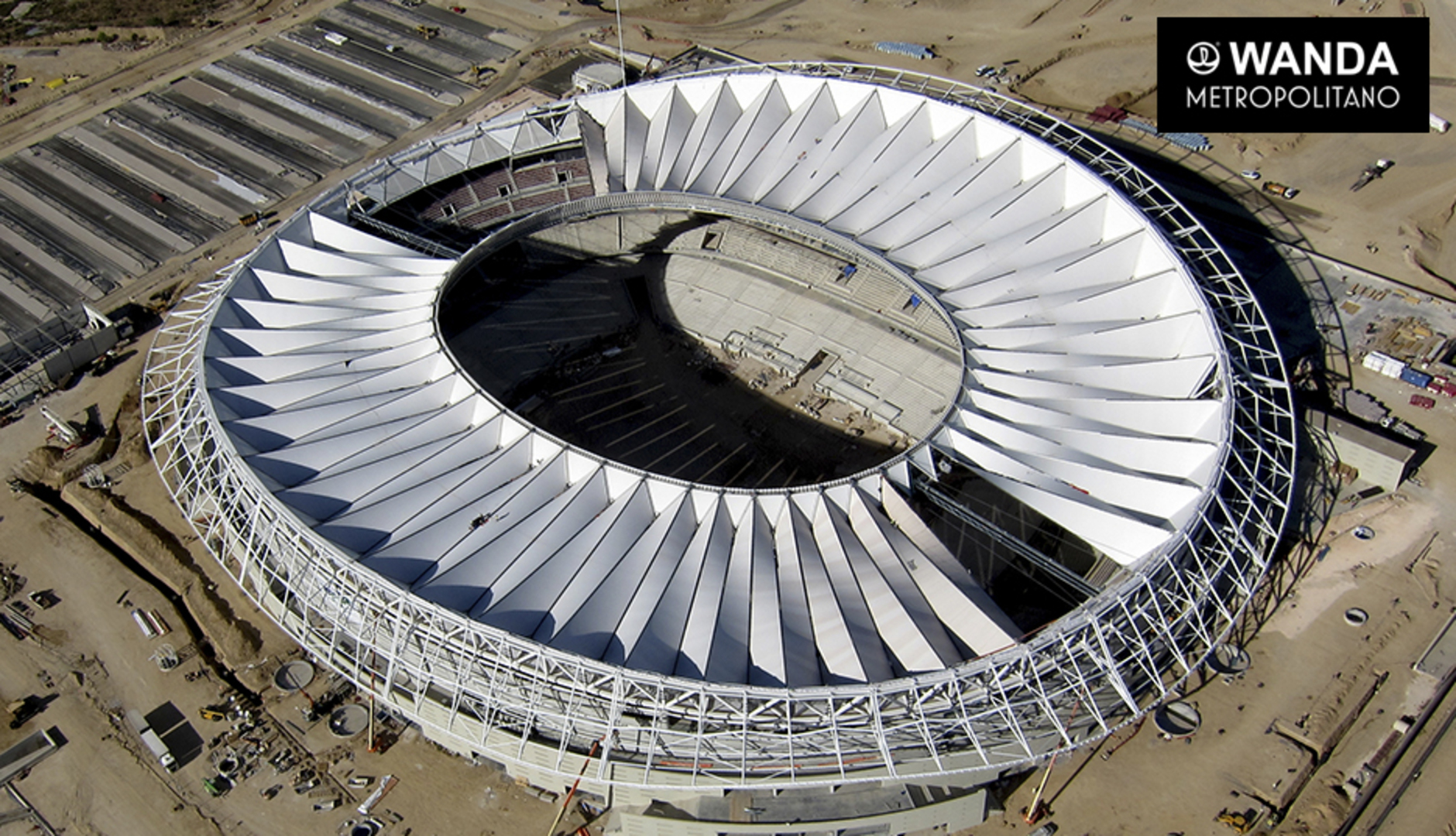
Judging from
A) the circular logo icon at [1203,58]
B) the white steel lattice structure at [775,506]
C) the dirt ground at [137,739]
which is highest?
the circular logo icon at [1203,58]

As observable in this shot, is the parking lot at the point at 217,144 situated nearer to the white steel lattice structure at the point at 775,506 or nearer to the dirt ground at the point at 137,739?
the white steel lattice structure at the point at 775,506

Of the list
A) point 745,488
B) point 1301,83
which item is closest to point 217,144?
point 745,488

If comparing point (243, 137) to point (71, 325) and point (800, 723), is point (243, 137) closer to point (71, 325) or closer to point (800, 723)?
point (71, 325)

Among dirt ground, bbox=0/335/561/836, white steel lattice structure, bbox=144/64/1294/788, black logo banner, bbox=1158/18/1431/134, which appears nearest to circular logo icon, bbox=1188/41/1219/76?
black logo banner, bbox=1158/18/1431/134

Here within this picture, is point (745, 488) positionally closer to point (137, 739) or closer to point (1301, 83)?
point (137, 739)

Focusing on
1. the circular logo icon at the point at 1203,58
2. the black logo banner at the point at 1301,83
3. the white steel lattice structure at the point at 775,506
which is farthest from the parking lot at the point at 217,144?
the circular logo icon at the point at 1203,58

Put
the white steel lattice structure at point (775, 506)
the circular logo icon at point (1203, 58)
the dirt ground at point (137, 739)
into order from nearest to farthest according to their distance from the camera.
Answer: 1. the white steel lattice structure at point (775, 506)
2. the dirt ground at point (137, 739)
3. the circular logo icon at point (1203, 58)

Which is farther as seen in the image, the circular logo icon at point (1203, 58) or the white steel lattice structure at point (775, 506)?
the circular logo icon at point (1203, 58)
